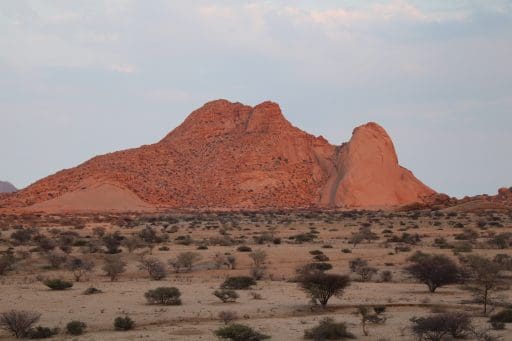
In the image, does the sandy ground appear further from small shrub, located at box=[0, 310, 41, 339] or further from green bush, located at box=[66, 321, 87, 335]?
small shrub, located at box=[0, 310, 41, 339]

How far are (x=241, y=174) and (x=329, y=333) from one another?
112225 mm

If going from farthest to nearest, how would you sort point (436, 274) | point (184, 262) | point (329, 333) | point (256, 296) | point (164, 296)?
point (184, 262) → point (436, 274) → point (256, 296) → point (164, 296) → point (329, 333)

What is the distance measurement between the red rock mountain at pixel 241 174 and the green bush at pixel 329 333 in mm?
95047

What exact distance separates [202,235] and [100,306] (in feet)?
96.1

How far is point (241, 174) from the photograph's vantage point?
417ft

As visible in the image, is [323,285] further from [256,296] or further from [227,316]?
[227,316]

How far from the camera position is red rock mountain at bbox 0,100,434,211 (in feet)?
376

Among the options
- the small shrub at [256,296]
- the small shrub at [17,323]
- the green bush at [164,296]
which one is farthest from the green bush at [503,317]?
the small shrub at [17,323]

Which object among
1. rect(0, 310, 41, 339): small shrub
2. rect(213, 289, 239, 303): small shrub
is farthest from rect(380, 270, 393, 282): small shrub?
rect(0, 310, 41, 339): small shrub

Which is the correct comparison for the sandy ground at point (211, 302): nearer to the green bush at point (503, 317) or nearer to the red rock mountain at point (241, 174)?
the green bush at point (503, 317)

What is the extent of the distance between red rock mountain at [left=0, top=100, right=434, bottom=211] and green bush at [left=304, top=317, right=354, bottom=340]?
95.0 metres

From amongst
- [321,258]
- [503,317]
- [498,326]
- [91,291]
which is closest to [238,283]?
[91,291]

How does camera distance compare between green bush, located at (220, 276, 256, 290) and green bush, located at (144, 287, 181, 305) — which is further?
green bush, located at (220, 276, 256, 290)

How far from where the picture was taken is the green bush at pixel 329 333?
48.7ft
